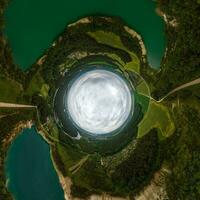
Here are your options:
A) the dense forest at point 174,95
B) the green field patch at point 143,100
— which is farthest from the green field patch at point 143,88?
the dense forest at point 174,95

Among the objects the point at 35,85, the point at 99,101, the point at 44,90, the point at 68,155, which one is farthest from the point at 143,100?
the point at 35,85

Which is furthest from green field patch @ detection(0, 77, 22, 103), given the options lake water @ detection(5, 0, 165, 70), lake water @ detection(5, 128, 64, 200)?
lake water @ detection(5, 128, 64, 200)

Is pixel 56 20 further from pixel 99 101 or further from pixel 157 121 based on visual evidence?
pixel 157 121

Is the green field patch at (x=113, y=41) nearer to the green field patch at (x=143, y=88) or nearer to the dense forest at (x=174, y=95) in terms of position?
the green field patch at (x=143, y=88)

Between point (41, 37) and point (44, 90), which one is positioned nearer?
point (44, 90)

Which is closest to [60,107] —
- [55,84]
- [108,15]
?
[55,84]

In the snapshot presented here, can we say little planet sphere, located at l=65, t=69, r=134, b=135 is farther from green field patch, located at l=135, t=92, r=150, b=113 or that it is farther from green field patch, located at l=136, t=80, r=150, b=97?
green field patch, located at l=136, t=80, r=150, b=97

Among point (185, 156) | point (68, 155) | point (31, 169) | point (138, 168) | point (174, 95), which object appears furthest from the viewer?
point (31, 169)
